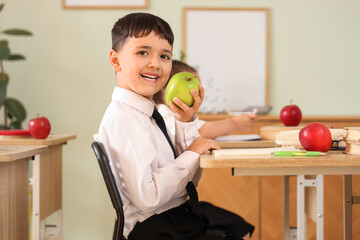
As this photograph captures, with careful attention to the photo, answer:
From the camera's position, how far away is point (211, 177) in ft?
10.1

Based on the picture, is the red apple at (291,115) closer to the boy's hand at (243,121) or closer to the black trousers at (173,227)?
the boy's hand at (243,121)

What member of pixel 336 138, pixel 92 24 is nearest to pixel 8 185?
pixel 336 138

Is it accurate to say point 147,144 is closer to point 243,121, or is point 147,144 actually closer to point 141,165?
point 141,165

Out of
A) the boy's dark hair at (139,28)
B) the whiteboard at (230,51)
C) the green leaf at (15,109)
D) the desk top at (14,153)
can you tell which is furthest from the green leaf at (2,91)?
the boy's dark hair at (139,28)

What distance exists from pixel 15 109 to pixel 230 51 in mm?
1834

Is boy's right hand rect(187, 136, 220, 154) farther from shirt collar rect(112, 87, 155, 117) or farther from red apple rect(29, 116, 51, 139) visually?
red apple rect(29, 116, 51, 139)

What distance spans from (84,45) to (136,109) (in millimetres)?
2448

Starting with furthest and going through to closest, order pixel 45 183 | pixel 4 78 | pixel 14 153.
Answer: pixel 4 78 < pixel 45 183 < pixel 14 153

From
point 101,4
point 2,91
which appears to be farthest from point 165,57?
point 101,4

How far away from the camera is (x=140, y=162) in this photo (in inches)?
47.5

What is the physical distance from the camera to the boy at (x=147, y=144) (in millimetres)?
1223

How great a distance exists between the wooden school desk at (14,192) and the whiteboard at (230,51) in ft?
6.67

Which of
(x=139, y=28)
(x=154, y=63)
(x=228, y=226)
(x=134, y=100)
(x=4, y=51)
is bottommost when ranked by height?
(x=228, y=226)

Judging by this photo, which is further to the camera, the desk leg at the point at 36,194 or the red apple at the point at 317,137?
the desk leg at the point at 36,194
